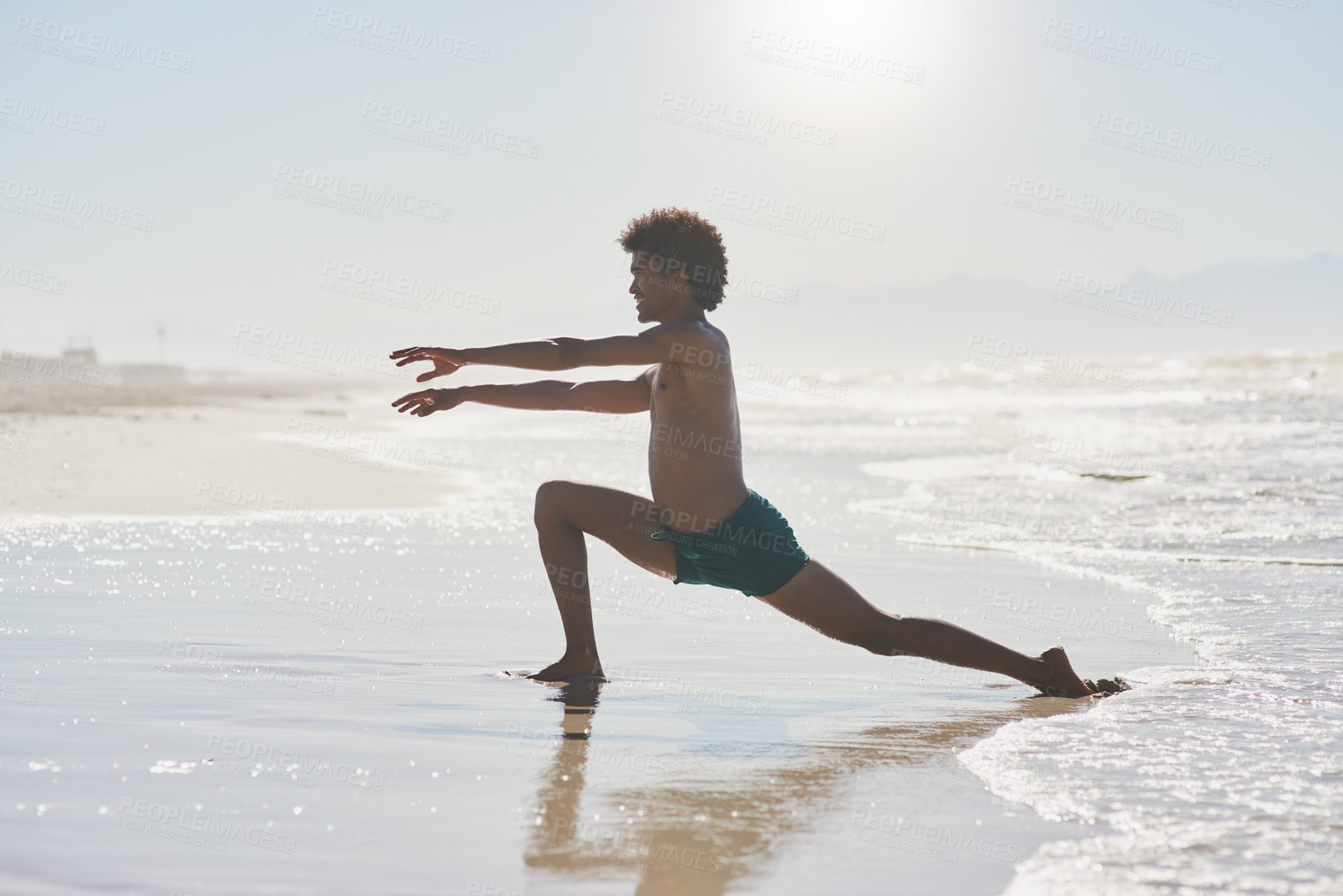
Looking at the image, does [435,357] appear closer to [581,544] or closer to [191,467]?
[581,544]

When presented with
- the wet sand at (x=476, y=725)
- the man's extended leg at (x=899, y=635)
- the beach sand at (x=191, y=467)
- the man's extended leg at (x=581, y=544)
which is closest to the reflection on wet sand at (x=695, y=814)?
the wet sand at (x=476, y=725)

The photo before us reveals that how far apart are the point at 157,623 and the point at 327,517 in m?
4.09

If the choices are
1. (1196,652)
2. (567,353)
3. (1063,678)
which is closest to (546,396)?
(567,353)

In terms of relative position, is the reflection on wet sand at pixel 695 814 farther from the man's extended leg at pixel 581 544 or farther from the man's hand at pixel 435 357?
the man's hand at pixel 435 357

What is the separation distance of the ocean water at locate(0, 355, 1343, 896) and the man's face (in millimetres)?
1381

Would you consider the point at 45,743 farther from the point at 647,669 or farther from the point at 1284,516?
the point at 1284,516

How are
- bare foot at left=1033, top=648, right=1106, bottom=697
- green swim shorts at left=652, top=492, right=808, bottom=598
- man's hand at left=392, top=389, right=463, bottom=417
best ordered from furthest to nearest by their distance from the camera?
1. bare foot at left=1033, top=648, right=1106, bottom=697
2. green swim shorts at left=652, top=492, right=808, bottom=598
3. man's hand at left=392, top=389, right=463, bottom=417

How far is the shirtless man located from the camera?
4.27 m

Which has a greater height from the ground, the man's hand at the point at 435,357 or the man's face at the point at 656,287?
A: the man's face at the point at 656,287

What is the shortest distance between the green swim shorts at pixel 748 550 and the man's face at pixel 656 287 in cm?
76

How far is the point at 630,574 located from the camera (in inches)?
279

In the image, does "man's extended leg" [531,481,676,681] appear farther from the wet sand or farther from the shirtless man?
the wet sand

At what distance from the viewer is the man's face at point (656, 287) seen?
14.3 feet

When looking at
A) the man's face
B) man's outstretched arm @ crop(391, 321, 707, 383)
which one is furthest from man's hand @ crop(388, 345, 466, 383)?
the man's face
